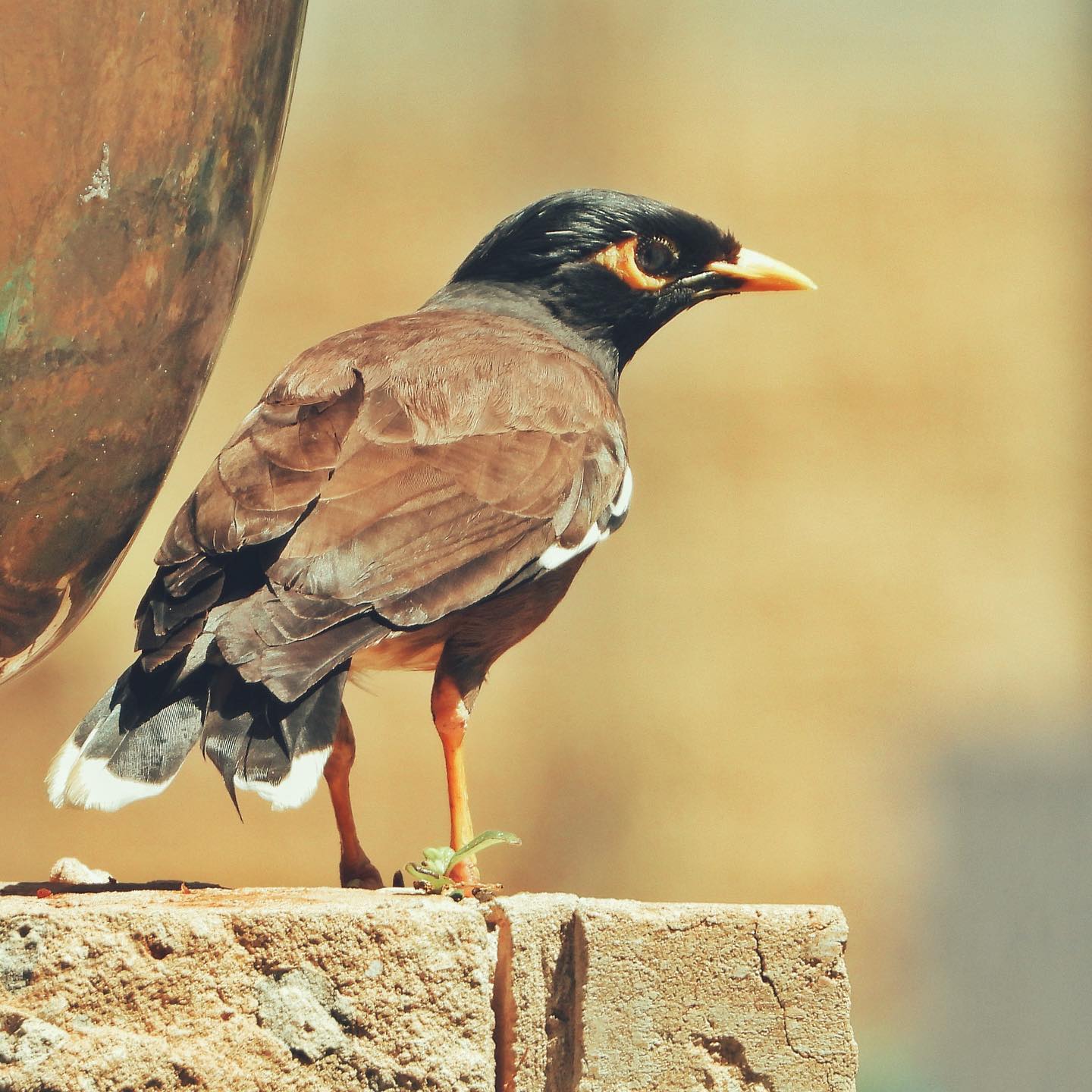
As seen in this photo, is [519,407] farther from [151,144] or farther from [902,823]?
[902,823]

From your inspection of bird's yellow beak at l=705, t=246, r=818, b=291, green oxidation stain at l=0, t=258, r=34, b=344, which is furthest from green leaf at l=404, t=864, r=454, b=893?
bird's yellow beak at l=705, t=246, r=818, b=291

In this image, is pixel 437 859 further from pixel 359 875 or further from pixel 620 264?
pixel 620 264

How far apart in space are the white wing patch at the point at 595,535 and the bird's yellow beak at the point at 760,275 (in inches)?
30.4

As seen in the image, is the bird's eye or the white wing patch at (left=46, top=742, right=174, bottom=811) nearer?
the white wing patch at (left=46, top=742, right=174, bottom=811)

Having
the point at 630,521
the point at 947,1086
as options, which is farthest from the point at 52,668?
the point at 947,1086

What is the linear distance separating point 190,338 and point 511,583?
0.78 meters

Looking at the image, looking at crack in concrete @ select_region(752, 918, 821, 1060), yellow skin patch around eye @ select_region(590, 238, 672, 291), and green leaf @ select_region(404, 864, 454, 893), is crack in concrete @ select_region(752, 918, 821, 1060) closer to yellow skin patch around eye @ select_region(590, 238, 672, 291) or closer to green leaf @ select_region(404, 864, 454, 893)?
green leaf @ select_region(404, 864, 454, 893)

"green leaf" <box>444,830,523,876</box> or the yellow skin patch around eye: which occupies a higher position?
the yellow skin patch around eye

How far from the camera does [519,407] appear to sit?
3260 millimetres

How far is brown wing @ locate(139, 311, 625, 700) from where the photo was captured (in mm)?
2588

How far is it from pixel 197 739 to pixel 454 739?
673 millimetres

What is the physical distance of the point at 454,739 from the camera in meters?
Answer: 3.06

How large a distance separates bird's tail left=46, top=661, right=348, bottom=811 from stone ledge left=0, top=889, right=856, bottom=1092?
157 mm

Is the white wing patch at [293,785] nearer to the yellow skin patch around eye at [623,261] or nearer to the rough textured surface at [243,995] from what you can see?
the rough textured surface at [243,995]
